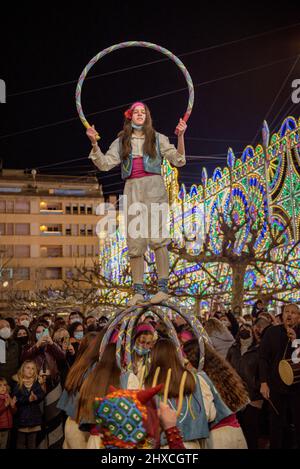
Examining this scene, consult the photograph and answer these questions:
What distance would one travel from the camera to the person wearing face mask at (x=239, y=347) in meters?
7.36

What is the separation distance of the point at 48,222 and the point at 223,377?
199 feet

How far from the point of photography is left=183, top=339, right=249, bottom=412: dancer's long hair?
434cm

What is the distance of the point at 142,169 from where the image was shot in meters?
5.60

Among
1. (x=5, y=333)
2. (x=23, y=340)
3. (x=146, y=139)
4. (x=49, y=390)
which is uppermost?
(x=146, y=139)

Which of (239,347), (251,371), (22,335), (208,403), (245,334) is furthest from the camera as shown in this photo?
(22,335)

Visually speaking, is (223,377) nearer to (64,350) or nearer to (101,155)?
(101,155)

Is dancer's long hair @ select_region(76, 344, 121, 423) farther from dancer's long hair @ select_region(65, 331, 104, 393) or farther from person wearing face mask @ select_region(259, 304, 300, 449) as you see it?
person wearing face mask @ select_region(259, 304, 300, 449)

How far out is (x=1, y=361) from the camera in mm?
7262

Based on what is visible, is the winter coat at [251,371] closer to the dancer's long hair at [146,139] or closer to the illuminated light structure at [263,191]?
the dancer's long hair at [146,139]

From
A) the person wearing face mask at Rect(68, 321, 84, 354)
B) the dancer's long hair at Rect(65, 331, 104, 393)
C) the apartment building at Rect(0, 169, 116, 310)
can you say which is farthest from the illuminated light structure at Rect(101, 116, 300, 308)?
the apartment building at Rect(0, 169, 116, 310)

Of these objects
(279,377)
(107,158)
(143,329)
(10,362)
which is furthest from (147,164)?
(10,362)

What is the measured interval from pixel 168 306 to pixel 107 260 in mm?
46453

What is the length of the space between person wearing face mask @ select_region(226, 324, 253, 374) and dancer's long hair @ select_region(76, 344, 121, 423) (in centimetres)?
321
